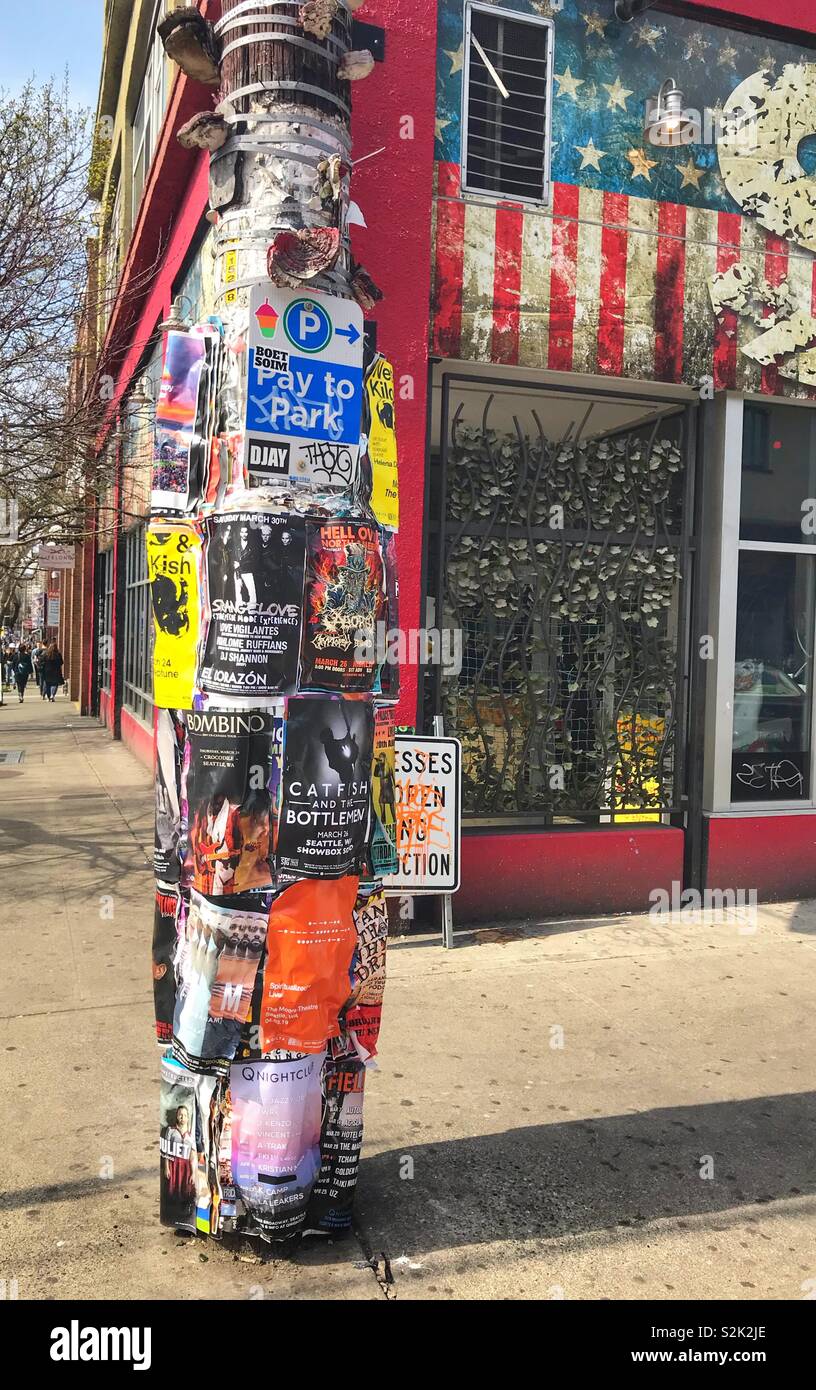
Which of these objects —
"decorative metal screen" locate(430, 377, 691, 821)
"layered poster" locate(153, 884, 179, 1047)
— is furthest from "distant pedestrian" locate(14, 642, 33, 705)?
"layered poster" locate(153, 884, 179, 1047)

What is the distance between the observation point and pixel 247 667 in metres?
3.11

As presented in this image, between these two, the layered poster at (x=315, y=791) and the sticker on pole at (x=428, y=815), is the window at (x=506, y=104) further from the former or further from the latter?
the layered poster at (x=315, y=791)

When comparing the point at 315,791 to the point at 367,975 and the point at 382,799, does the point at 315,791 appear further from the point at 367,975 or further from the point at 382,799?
the point at 367,975

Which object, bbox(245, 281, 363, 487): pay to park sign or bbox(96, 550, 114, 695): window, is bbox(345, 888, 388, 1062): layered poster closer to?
bbox(245, 281, 363, 487): pay to park sign

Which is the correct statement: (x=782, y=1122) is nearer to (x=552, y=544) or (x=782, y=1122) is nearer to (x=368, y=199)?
(x=552, y=544)

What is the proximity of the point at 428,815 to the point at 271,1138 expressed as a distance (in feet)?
11.8

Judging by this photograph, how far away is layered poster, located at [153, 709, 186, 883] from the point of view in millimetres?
3342

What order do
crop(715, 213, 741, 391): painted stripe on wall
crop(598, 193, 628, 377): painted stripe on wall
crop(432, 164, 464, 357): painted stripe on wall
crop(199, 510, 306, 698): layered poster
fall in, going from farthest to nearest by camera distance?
crop(715, 213, 741, 391): painted stripe on wall < crop(598, 193, 628, 377): painted stripe on wall < crop(432, 164, 464, 357): painted stripe on wall < crop(199, 510, 306, 698): layered poster

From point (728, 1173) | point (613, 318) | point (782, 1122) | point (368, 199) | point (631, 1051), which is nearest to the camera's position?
point (728, 1173)

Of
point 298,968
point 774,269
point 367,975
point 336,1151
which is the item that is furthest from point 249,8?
point 774,269

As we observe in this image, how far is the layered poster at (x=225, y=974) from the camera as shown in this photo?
318 centimetres

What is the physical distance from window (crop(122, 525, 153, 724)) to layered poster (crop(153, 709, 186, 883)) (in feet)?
34.2
